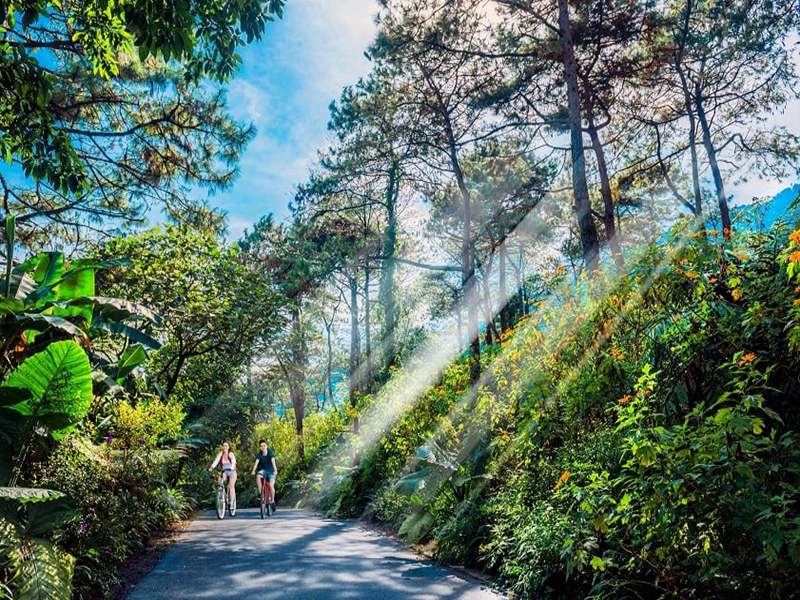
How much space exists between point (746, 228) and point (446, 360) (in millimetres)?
11577

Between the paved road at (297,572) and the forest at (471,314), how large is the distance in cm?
52

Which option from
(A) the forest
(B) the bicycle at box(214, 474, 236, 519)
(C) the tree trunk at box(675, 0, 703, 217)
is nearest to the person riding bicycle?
(B) the bicycle at box(214, 474, 236, 519)

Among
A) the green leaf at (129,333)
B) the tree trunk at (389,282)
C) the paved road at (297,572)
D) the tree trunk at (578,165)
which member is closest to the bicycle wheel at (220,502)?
the paved road at (297,572)

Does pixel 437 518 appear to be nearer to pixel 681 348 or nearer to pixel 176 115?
pixel 681 348

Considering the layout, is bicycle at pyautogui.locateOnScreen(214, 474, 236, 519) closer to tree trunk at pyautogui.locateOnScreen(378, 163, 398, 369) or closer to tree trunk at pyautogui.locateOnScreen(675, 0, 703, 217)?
tree trunk at pyautogui.locateOnScreen(378, 163, 398, 369)

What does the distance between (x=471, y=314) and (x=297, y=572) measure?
45.1 feet

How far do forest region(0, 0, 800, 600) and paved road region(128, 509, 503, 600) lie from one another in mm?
518

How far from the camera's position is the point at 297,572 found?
251 inches

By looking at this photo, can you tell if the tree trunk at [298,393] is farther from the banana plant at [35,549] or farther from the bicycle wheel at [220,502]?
the banana plant at [35,549]

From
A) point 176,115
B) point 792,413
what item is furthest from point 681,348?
point 176,115

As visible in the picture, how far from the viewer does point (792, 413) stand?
3926 millimetres

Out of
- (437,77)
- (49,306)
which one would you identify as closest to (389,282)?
(437,77)

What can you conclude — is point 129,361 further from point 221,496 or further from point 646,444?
point 221,496

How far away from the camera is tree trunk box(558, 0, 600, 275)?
10320mm
